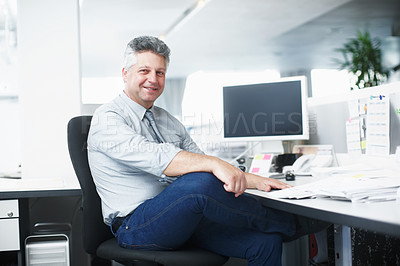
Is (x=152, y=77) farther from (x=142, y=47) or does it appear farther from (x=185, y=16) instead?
(x=185, y=16)

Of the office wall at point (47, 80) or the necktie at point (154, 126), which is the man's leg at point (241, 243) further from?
the office wall at point (47, 80)

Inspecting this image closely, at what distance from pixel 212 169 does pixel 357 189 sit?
0.42 meters

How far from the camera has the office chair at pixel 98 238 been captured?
132 centimetres

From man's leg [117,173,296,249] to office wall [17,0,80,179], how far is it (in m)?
1.12

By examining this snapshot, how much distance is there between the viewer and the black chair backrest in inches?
59.6

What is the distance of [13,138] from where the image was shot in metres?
8.83

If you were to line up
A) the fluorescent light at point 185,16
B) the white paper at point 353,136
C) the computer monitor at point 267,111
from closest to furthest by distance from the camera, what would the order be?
the white paper at point 353,136
the computer monitor at point 267,111
the fluorescent light at point 185,16

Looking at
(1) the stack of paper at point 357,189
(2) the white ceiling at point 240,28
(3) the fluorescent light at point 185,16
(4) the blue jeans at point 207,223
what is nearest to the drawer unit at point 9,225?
(4) the blue jeans at point 207,223

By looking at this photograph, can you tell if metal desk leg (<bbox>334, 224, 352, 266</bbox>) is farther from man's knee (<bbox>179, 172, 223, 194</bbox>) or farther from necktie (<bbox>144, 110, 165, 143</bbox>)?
necktie (<bbox>144, 110, 165, 143</bbox>)

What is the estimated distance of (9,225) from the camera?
5.59ft

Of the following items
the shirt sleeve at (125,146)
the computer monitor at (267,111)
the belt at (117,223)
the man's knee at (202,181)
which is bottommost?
the belt at (117,223)

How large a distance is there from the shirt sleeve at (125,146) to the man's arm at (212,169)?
27mm

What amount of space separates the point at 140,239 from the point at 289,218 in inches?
19.5

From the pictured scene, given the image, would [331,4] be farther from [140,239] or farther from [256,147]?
[140,239]
